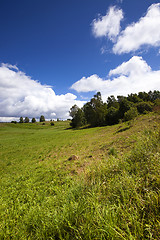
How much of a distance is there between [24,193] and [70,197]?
4.25 m

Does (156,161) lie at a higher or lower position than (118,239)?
higher

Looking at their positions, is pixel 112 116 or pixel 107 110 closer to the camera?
pixel 112 116

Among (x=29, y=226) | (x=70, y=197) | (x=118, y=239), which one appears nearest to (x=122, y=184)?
(x=118, y=239)

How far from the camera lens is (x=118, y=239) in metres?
1.36

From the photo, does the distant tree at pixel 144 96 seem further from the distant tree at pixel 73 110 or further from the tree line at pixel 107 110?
the distant tree at pixel 73 110

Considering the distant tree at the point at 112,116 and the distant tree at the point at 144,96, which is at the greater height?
the distant tree at the point at 144,96

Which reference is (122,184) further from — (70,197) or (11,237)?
Answer: (11,237)

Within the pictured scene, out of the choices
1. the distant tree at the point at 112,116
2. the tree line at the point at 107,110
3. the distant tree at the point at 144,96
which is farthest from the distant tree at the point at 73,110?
the distant tree at the point at 144,96

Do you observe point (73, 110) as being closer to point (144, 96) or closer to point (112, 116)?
point (112, 116)

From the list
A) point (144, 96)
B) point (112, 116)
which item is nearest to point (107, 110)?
point (112, 116)

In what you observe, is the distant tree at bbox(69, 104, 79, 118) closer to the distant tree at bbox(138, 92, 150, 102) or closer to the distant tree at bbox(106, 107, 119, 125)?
the distant tree at bbox(106, 107, 119, 125)

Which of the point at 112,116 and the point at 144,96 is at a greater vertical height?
the point at 144,96

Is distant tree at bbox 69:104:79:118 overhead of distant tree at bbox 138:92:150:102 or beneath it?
beneath

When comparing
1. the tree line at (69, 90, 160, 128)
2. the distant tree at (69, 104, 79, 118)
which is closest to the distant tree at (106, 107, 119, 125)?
the tree line at (69, 90, 160, 128)
